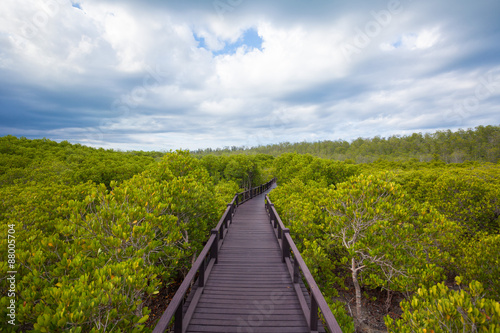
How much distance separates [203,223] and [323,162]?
1558 centimetres

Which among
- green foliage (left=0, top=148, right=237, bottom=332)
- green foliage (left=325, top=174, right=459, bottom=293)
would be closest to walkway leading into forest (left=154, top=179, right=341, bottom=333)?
green foliage (left=0, top=148, right=237, bottom=332)

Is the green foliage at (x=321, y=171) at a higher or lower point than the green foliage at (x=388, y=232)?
higher

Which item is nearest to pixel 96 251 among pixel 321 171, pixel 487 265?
pixel 487 265

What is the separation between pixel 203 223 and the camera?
7383 mm

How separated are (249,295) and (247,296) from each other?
0.05m

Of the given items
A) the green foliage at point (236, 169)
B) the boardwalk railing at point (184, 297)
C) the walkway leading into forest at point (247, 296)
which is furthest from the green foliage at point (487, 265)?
the green foliage at point (236, 169)

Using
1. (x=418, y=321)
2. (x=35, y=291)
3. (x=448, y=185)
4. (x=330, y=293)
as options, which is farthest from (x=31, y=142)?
(x=448, y=185)

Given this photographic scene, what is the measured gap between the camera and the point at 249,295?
14.3ft

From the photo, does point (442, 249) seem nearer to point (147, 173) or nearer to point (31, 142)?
point (147, 173)

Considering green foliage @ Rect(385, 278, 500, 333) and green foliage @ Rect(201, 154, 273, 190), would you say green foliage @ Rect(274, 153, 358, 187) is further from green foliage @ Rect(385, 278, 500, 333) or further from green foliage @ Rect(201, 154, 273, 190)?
green foliage @ Rect(385, 278, 500, 333)

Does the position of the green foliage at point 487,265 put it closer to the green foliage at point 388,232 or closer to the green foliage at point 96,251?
the green foliage at point 388,232

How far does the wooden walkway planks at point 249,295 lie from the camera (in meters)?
3.51

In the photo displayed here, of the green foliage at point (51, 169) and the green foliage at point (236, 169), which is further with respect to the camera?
the green foliage at point (236, 169)

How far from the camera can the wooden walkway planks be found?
351 centimetres
